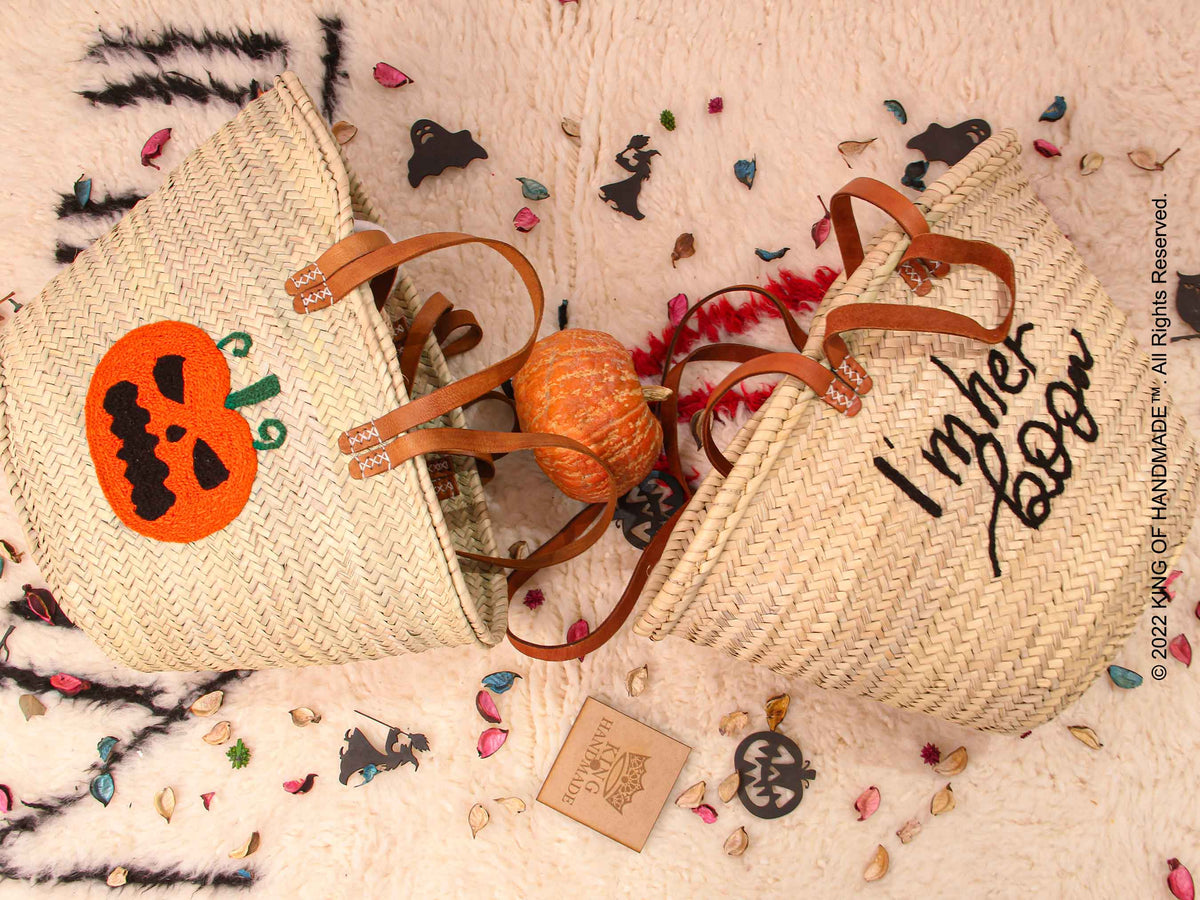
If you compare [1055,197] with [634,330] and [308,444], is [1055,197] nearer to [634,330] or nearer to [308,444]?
[634,330]

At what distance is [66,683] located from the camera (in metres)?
0.94

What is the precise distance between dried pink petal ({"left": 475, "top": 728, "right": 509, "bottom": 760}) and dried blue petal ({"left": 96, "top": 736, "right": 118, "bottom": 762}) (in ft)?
1.49

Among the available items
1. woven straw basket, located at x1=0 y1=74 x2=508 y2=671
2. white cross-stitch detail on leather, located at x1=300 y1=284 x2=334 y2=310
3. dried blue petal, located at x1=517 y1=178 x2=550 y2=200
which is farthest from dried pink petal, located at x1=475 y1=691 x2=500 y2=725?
dried blue petal, located at x1=517 y1=178 x2=550 y2=200

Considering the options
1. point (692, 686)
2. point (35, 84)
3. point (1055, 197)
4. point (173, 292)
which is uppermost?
point (1055, 197)

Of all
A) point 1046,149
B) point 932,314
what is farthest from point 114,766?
point 1046,149

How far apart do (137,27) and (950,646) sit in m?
1.21

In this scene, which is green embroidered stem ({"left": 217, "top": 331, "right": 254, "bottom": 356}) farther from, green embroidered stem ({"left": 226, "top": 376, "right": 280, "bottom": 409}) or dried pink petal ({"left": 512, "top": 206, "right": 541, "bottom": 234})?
dried pink petal ({"left": 512, "top": 206, "right": 541, "bottom": 234})

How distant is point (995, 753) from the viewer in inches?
36.9

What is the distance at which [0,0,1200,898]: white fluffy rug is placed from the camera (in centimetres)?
92

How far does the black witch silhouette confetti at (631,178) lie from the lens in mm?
973

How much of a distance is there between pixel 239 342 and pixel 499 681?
0.50 metres

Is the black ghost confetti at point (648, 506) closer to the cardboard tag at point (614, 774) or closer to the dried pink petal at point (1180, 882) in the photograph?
the cardboard tag at point (614, 774)

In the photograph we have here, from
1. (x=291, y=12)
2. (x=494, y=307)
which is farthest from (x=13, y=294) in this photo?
(x=494, y=307)

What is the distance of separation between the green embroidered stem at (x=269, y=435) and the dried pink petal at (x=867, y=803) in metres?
0.79
